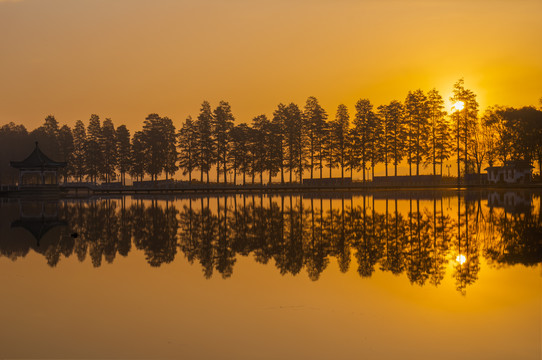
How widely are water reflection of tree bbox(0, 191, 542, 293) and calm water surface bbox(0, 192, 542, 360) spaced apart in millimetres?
98

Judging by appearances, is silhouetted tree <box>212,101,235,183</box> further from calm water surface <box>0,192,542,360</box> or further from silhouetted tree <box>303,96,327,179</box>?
calm water surface <box>0,192,542,360</box>

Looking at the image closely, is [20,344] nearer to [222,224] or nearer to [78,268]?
[78,268]

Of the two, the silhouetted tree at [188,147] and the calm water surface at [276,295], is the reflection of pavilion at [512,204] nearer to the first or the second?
the calm water surface at [276,295]

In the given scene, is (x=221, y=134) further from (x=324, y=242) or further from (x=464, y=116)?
(x=324, y=242)

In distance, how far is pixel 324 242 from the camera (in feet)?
77.7

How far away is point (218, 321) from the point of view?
12.1 m

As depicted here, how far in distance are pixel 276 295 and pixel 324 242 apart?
962 cm

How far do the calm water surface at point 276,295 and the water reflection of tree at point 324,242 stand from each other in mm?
98

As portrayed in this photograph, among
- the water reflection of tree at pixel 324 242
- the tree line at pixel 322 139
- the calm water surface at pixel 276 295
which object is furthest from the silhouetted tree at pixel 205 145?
the calm water surface at pixel 276 295

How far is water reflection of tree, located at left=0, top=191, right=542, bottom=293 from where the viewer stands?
1844cm

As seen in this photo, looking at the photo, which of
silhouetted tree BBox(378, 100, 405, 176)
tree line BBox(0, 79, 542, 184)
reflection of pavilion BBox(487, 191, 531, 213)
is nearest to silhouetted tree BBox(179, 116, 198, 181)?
tree line BBox(0, 79, 542, 184)

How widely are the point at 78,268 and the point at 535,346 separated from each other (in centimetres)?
1410

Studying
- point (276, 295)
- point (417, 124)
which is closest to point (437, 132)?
point (417, 124)

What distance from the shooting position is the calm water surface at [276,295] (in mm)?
10508
